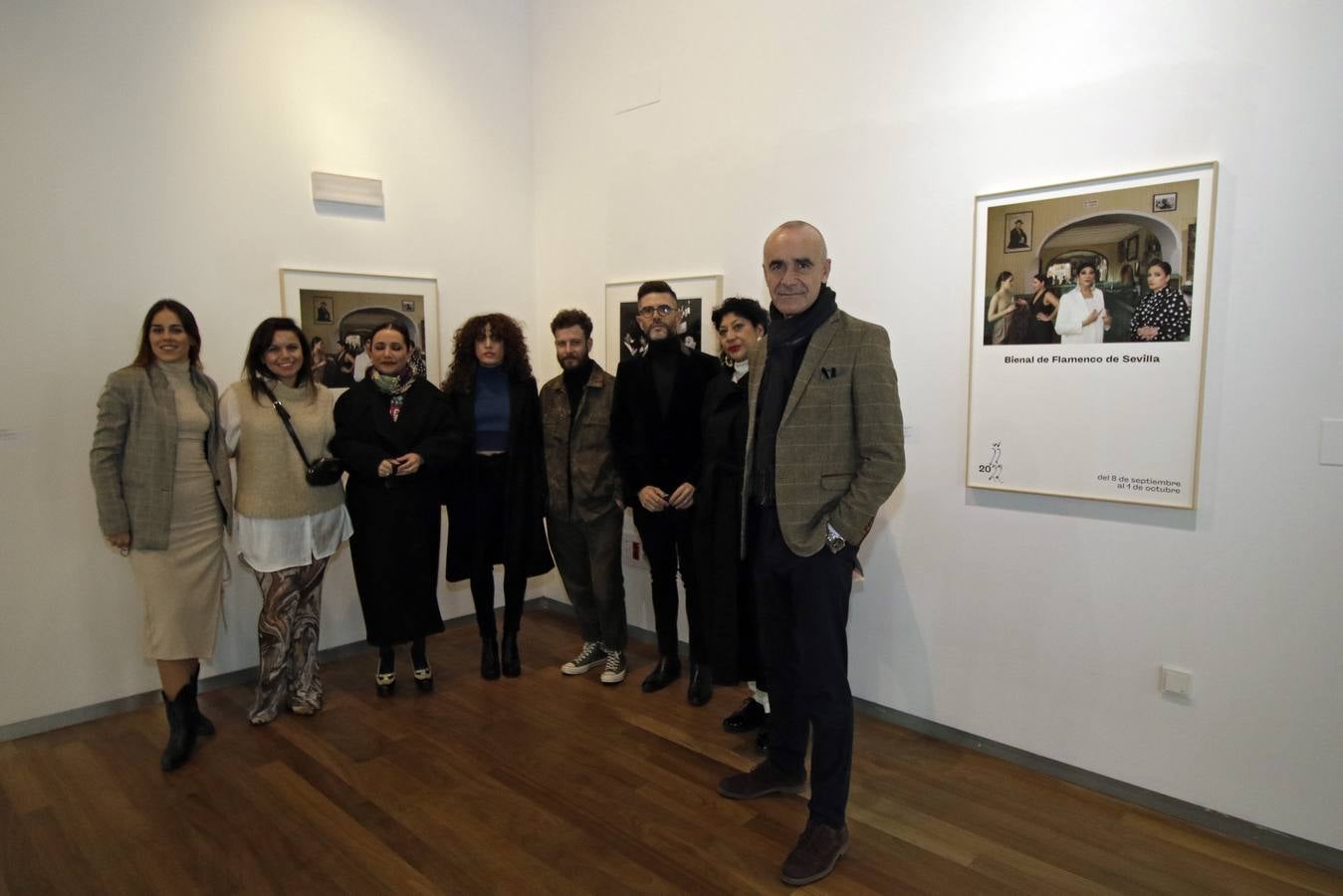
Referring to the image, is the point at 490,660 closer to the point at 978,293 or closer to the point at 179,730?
the point at 179,730

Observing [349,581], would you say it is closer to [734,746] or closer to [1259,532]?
[734,746]

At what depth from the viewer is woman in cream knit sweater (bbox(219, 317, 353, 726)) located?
339 cm

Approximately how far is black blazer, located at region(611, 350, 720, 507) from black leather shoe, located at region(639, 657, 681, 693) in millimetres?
849

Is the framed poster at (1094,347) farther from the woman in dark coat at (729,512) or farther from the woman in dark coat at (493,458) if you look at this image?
the woman in dark coat at (493,458)

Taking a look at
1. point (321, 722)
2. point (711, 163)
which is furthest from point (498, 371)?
point (321, 722)

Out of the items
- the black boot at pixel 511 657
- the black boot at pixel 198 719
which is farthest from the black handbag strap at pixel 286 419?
the black boot at pixel 511 657

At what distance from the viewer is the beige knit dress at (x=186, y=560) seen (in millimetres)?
3123

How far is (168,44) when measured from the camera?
3678mm

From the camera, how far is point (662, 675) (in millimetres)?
3900

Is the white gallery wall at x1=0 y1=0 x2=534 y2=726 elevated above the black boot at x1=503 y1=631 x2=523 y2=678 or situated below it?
above

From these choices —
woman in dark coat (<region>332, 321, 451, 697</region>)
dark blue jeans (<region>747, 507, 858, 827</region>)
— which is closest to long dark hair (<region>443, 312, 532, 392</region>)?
woman in dark coat (<region>332, 321, 451, 697</region>)

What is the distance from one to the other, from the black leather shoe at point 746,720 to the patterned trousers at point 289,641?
1902 millimetres

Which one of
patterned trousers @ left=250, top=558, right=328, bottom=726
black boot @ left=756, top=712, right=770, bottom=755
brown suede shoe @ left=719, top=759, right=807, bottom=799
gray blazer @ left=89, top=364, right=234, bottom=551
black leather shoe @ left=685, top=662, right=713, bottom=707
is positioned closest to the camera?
brown suede shoe @ left=719, top=759, right=807, bottom=799

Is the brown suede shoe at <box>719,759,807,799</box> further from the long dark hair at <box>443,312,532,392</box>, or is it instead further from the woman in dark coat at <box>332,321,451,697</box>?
the long dark hair at <box>443,312,532,392</box>
